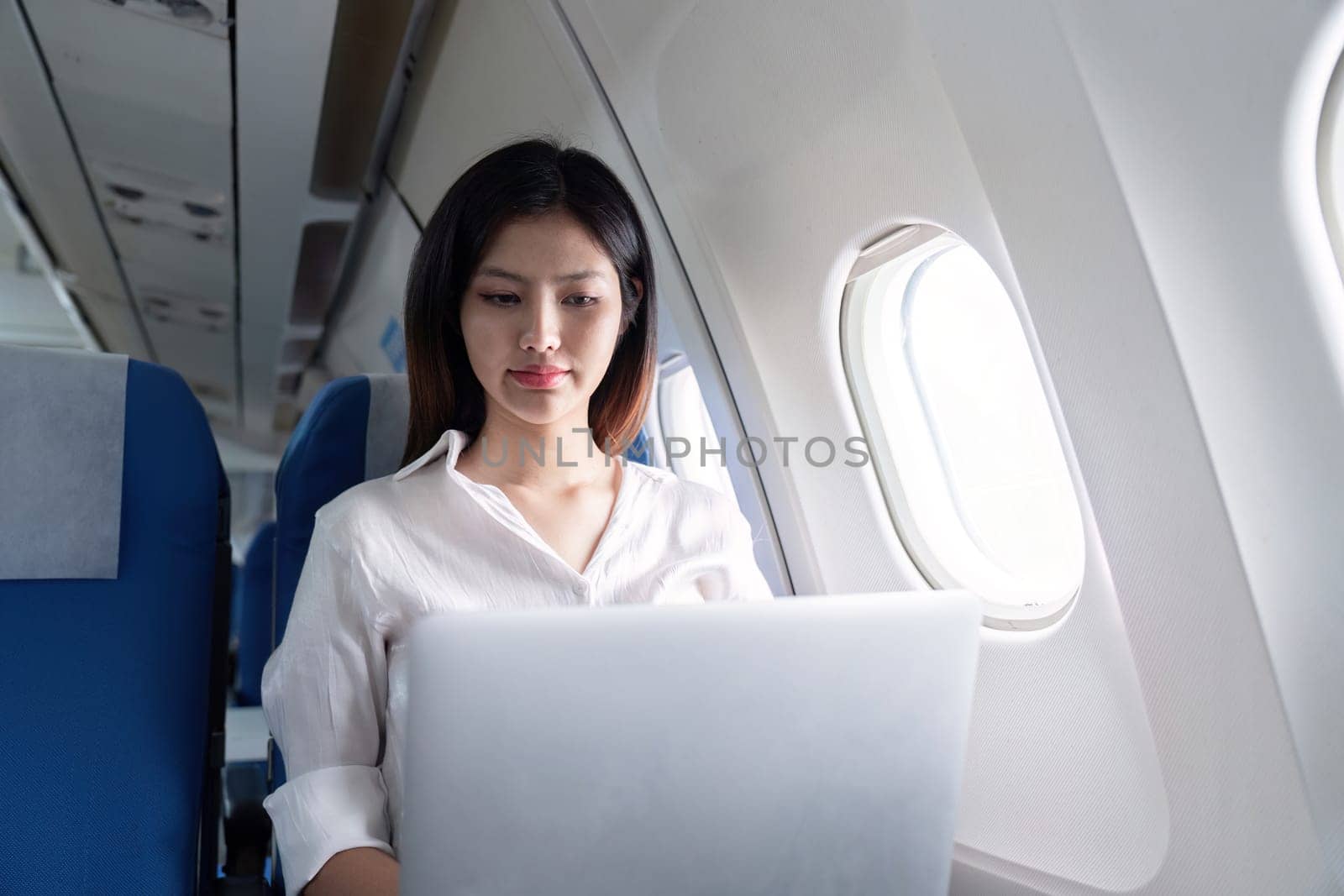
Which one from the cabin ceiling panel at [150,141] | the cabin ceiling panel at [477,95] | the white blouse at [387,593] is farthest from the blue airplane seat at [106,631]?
the cabin ceiling panel at [150,141]

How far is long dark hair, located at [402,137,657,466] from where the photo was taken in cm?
168

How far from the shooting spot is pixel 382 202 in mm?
4277

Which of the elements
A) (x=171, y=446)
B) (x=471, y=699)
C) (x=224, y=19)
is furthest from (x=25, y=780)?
(x=224, y=19)

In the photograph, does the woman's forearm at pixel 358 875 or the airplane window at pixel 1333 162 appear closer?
the airplane window at pixel 1333 162

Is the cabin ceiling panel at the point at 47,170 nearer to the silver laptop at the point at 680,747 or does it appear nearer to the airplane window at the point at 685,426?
the airplane window at the point at 685,426

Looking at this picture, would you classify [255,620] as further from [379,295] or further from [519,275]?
[519,275]

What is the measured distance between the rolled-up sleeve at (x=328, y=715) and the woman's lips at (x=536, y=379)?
35 centimetres

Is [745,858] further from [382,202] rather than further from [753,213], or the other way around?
[382,202]

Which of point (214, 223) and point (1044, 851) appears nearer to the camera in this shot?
point (1044, 851)

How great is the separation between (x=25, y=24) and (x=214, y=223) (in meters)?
1.61

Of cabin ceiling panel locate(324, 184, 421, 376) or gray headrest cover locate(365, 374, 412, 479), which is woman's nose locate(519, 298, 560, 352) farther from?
cabin ceiling panel locate(324, 184, 421, 376)

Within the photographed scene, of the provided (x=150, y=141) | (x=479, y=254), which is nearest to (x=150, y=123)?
(x=150, y=141)

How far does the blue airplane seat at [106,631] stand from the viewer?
5.14 ft

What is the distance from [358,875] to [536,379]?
28.7 inches
